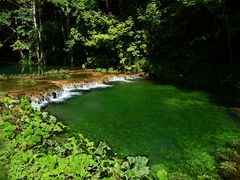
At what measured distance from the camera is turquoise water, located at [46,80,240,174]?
10164 millimetres

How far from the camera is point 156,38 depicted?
23.8 meters

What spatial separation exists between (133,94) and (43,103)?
462 centimetres

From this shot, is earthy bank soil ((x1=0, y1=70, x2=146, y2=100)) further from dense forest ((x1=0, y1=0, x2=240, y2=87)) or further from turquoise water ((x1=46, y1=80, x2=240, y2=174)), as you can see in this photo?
dense forest ((x1=0, y1=0, x2=240, y2=87))

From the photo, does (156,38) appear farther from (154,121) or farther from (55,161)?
(55,161)

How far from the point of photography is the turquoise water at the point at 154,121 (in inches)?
400

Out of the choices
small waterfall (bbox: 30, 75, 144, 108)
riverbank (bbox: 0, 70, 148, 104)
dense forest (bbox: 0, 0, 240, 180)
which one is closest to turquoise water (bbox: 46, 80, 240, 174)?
dense forest (bbox: 0, 0, 240, 180)

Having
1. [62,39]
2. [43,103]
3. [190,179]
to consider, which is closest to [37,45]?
[62,39]

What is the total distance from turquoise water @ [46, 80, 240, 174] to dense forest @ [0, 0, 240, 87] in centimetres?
318

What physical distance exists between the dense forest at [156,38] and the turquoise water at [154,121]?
10.4 ft

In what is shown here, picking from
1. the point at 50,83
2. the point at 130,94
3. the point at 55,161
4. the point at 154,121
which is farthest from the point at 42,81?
the point at 55,161

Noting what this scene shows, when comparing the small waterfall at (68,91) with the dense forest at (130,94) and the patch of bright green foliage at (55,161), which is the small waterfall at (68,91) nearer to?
the dense forest at (130,94)

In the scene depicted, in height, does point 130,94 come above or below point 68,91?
below

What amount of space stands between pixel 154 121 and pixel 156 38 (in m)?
11.9

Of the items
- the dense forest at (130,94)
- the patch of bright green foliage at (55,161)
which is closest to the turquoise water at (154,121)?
the dense forest at (130,94)
